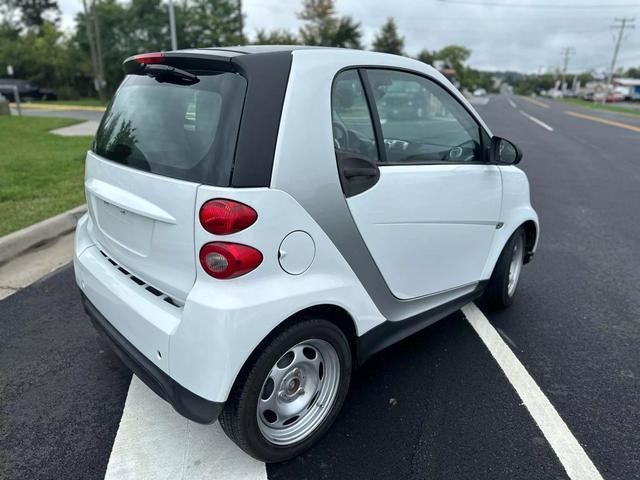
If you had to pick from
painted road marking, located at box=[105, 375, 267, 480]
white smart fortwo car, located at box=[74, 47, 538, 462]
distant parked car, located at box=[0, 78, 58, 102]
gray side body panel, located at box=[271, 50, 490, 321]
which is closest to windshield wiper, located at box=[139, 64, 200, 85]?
white smart fortwo car, located at box=[74, 47, 538, 462]

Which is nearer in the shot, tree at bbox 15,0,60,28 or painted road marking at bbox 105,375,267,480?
painted road marking at bbox 105,375,267,480

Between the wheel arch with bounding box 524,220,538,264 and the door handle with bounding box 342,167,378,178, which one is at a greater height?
the door handle with bounding box 342,167,378,178

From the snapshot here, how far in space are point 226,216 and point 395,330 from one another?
3.95 ft

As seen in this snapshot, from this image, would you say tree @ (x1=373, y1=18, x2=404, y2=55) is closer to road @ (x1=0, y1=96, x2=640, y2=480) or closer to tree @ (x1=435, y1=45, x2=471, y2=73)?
tree @ (x1=435, y1=45, x2=471, y2=73)

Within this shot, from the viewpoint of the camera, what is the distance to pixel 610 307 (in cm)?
388

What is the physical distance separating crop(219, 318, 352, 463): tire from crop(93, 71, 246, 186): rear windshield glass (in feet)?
2.34

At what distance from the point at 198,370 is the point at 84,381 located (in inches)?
50.7

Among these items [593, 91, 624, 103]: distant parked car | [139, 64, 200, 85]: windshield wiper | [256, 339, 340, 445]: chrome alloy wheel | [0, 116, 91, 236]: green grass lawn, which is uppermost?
[139, 64, 200, 85]: windshield wiper

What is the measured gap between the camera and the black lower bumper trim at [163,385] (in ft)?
6.26

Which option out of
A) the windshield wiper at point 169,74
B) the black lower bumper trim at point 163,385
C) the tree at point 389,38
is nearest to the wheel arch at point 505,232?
the black lower bumper trim at point 163,385

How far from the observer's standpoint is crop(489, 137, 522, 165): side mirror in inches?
121

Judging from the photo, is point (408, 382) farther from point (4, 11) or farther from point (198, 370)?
point (4, 11)

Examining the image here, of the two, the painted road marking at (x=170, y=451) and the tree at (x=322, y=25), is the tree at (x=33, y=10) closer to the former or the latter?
the tree at (x=322, y=25)

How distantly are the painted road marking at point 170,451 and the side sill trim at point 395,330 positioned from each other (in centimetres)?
71
